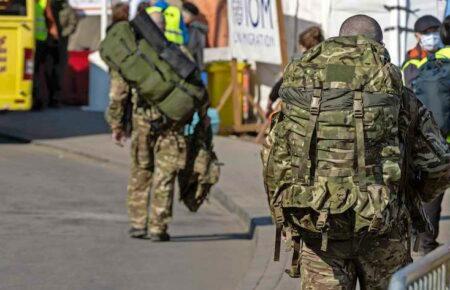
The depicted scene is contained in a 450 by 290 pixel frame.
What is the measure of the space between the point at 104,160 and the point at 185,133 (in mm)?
5301

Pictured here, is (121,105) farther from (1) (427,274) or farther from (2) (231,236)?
(1) (427,274)

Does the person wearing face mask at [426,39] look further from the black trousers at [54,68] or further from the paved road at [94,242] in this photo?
the black trousers at [54,68]

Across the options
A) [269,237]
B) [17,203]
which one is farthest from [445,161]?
[17,203]

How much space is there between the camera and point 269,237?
35.5 ft

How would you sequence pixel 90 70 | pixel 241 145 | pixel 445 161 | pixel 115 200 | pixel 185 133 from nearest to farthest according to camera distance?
pixel 445 161 < pixel 185 133 < pixel 115 200 < pixel 241 145 < pixel 90 70

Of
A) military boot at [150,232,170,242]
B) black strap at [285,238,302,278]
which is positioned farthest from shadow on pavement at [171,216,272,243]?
black strap at [285,238,302,278]

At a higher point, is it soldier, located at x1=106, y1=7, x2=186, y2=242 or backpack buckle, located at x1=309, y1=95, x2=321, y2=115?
backpack buckle, located at x1=309, y1=95, x2=321, y2=115

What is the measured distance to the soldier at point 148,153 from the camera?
10758 mm

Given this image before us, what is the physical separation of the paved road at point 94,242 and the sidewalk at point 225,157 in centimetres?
18

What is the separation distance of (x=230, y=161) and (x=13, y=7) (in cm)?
386

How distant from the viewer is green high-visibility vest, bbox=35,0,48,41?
20250 mm

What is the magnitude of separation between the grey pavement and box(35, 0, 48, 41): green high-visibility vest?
3.79 ft

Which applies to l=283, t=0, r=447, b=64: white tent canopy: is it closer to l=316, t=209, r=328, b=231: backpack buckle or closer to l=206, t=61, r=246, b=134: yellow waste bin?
l=206, t=61, r=246, b=134: yellow waste bin

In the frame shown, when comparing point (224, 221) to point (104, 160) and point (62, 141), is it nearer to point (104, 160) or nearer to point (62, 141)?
point (104, 160)
